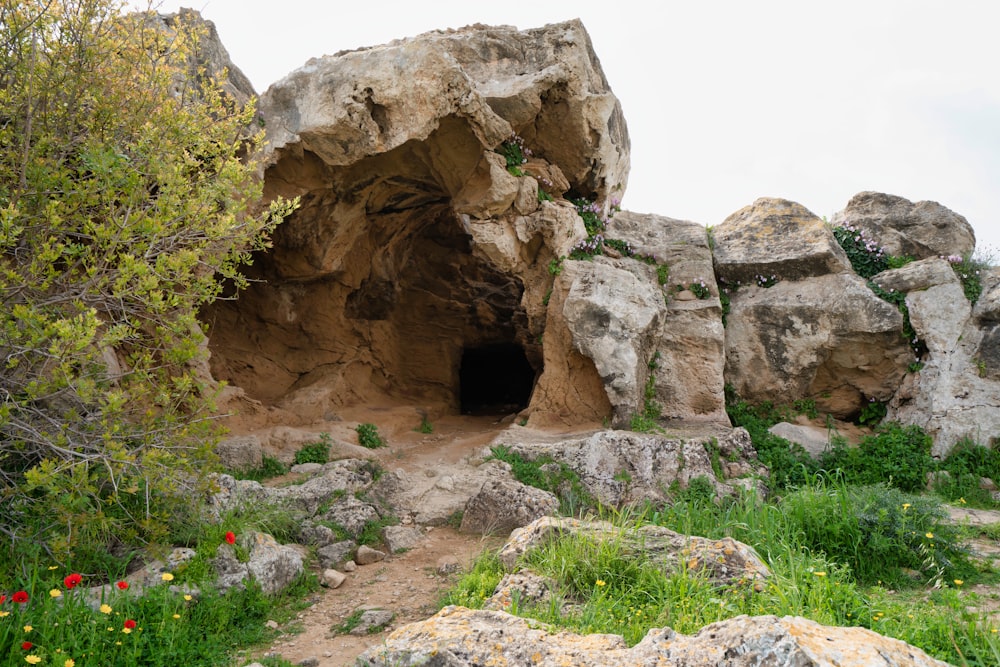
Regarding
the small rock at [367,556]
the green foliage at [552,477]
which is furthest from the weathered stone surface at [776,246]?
the small rock at [367,556]

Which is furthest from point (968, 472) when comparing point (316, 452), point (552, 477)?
point (316, 452)

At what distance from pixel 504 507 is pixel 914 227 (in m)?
7.99

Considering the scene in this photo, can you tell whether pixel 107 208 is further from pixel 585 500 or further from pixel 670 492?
pixel 670 492

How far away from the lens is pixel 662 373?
28.9 ft

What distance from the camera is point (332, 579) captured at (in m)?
4.88

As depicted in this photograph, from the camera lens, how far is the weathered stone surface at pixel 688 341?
865 cm

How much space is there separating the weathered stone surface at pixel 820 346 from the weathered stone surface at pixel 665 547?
5828 mm

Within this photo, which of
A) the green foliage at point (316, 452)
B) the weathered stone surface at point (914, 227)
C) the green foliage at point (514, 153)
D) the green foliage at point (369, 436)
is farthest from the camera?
the weathered stone surface at point (914, 227)

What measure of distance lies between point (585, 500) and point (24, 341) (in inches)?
192

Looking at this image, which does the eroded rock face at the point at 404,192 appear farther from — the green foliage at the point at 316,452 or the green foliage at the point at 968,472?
the green foliage at the point at 968,472

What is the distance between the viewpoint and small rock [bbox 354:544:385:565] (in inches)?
211

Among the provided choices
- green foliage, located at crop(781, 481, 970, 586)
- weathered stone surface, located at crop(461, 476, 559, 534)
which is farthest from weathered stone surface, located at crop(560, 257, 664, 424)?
green foliage, located at crop(781, 481, 970, 586)

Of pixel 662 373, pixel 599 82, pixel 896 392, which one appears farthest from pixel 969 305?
pixel 599 82

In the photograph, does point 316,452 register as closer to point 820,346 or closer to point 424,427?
point 424,427
